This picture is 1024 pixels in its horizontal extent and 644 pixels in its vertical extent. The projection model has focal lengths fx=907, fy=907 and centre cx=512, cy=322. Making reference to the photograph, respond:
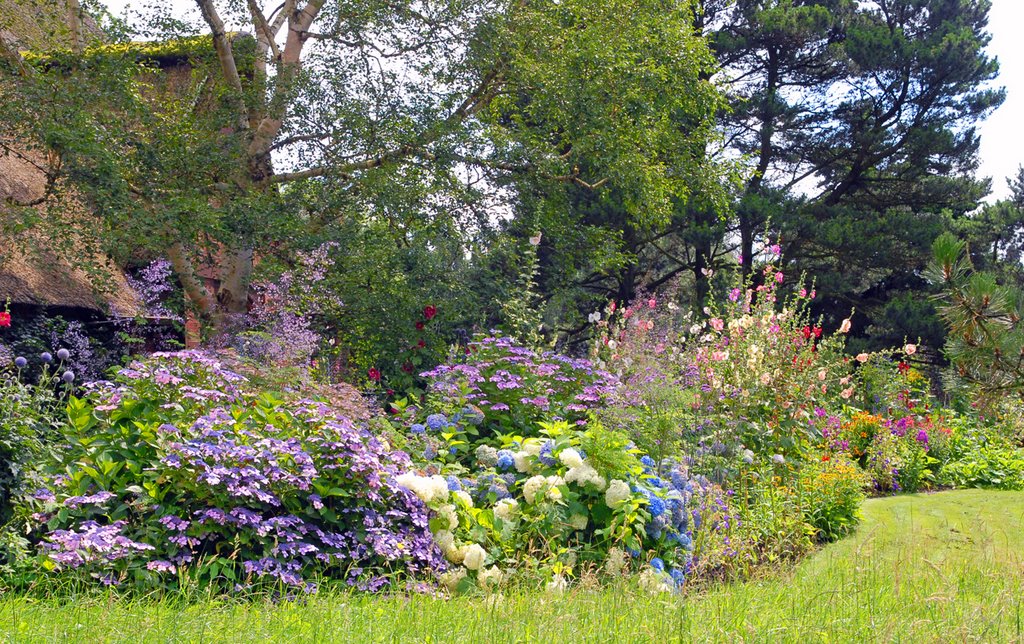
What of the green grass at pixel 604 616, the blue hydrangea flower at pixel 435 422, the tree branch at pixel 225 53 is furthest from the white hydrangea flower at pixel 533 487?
the tree branch at pixel 225 53

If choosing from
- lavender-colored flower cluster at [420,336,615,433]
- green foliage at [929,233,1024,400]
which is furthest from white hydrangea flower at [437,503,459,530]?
green foliage at [929,233,1024,400]

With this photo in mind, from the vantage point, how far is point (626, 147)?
1220 cm

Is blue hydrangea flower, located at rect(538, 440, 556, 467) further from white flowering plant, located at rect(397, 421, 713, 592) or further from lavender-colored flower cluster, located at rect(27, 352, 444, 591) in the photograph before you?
lavender-colored flower cluster, located at rect(27, 352, 444, 591)

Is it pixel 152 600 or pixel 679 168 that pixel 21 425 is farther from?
pixel 679 168

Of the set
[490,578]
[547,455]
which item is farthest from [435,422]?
[490,578]

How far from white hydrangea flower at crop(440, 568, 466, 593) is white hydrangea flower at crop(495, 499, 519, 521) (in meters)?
0.40

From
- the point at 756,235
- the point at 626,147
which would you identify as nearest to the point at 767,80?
the point at 756,235

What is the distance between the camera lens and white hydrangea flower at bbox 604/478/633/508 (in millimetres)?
4402

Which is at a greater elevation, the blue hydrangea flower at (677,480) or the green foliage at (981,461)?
the blue hydrangea flower at (677,480)

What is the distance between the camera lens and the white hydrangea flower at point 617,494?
4402mm

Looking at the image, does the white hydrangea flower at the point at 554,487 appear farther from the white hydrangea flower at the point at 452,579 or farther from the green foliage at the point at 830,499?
the green foliage at the point at 830,499

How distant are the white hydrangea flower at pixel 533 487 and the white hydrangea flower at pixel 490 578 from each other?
462mm

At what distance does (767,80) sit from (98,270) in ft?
46.5

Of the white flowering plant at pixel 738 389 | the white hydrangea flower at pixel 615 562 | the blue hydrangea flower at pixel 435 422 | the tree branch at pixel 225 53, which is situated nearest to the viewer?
the white hydrangea flower at pixel 615 562
